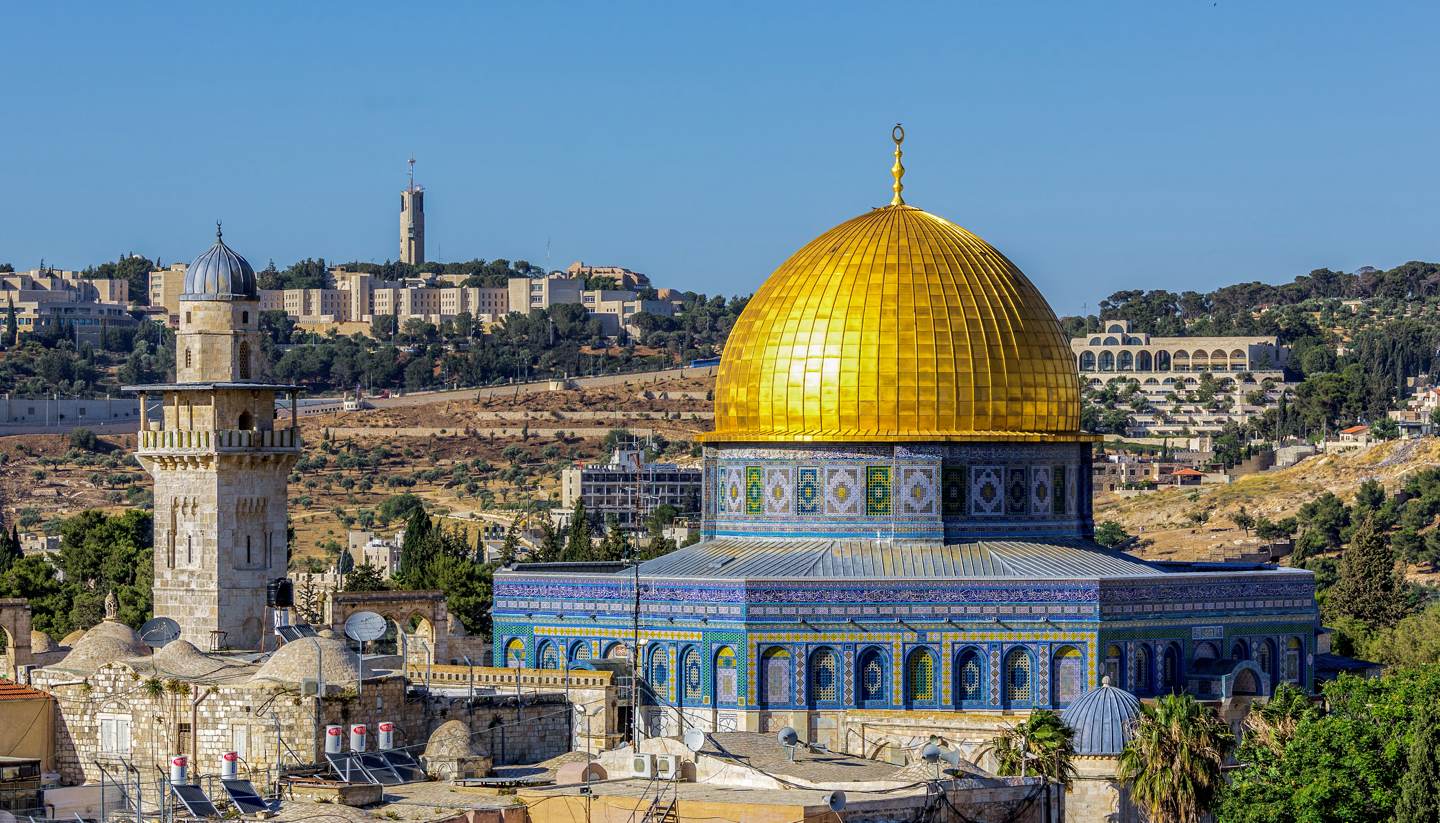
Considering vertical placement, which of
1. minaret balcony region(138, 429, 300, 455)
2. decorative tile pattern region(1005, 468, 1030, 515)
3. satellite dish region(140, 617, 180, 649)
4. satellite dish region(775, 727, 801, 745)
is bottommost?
satellite dish region(775, 727, 801, 745)

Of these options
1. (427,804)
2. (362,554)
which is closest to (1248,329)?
(362,554)

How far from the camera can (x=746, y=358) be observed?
43000mm

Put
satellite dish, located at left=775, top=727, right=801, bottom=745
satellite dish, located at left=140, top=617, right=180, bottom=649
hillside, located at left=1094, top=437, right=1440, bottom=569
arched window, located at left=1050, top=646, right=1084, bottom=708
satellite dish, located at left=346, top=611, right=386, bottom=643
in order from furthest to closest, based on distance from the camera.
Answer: hillside, located at left=1094, top=437, right=1440, bottom=569, satellite dish, located at left=140, top=617, right=180, bottom=649, arched window, located at left=1050, top=646, right=1084, bottom=708, satellite dish, located at left=346, top=611, right=386, bottom=643, satellite dish, located at left=775, top=727, right=801, bottom=745

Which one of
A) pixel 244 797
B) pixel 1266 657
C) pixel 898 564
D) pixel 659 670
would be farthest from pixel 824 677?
pixel 244 797

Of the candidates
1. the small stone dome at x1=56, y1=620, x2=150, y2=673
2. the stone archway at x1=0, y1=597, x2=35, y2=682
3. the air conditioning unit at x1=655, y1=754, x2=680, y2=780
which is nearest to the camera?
the air conditioning unit at x1=655, y1=754, x2=680, y2=780

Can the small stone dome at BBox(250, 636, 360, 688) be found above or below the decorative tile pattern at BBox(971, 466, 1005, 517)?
below

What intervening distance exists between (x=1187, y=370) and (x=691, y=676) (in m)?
121

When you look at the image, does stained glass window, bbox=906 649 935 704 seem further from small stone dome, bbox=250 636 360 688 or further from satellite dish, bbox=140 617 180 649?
satellite dish, bbox=140 617 180 649

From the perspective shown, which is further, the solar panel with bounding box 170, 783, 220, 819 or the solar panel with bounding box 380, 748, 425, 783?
the solar panel with bounding box 380, 748, 425, 783

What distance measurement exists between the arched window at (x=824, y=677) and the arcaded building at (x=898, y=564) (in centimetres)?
3

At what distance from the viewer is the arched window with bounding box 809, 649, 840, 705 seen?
3881 centimetres

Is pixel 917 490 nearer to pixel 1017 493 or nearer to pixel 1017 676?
pixel 1017 493

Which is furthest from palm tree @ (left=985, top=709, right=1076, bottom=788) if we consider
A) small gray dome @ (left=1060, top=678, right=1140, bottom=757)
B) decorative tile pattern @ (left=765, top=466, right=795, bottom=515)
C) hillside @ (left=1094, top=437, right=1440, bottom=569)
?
hillside @ (left=1094, top=437, right=1440, bottom=569)

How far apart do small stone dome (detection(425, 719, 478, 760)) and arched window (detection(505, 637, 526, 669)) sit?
8220 mm
